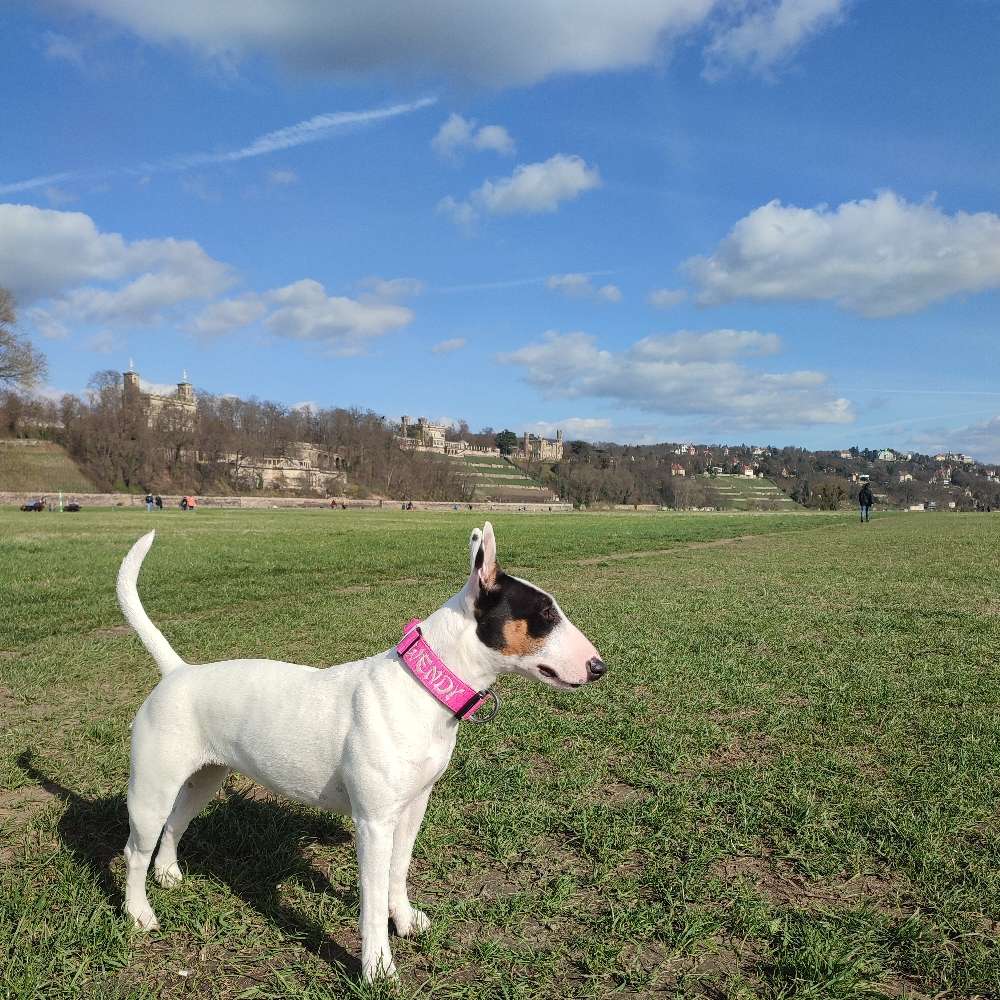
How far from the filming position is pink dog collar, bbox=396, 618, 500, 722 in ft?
10.4

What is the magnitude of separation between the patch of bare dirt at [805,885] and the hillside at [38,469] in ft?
347

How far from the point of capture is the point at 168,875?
3914 millimetres

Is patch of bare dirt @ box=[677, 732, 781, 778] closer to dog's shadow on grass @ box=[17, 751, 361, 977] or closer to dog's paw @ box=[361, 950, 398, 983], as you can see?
dog's shadow on grass @ box=[17, 751, 361, 977]

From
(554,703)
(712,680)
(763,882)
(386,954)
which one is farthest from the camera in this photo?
(712,680)

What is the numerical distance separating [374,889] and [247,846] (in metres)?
1.74

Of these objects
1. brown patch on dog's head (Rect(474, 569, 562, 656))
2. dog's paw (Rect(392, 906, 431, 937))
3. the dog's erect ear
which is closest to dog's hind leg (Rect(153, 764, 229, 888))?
dog's paw (Rect(392, 906, 431, 937))

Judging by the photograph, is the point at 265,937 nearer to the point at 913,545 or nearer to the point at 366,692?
the point at 366,692

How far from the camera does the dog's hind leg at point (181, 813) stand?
382 cm

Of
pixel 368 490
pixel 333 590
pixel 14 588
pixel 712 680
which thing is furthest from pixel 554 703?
pixel 368 490

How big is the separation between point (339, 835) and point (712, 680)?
15.7 ft

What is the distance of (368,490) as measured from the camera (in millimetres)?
149000

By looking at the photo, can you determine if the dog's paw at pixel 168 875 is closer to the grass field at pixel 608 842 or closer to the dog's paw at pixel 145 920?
the grass field at pixel 608 842

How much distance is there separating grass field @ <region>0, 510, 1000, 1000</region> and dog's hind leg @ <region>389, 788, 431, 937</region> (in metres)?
0.11

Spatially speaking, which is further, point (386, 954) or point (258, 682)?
point (258, 682)
